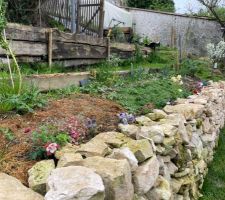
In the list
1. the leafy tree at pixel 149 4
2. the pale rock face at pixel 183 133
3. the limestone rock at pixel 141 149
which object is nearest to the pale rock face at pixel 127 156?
the limestone rock at pixel 141 149

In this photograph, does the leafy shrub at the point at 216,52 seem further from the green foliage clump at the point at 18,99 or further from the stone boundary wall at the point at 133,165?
the green foliage clump at the point at 18,99

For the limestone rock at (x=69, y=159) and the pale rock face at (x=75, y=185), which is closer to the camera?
the pale rock face at (x=75, y=185)

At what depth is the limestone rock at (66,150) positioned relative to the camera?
279cm

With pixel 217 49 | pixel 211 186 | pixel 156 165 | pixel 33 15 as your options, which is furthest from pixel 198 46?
pixel 156 165

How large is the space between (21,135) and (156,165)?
3.55ft

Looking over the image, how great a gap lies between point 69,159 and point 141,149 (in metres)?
0.67

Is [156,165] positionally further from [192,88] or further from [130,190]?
[192,88]

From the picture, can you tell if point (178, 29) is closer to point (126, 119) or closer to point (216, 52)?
point (216, 52)

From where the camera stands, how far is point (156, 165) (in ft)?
10.2

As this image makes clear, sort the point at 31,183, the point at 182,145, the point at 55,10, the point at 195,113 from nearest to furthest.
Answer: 1. the point at 31,183
2. the point at 182,145
3. the point at 195,113
4. the point at 55,10

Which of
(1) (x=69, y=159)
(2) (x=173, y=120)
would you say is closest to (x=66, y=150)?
(1) (x=69, y=159)

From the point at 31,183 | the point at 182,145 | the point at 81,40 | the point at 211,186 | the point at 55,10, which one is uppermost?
the point at 55,10

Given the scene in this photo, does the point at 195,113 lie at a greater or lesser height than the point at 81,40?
lesser

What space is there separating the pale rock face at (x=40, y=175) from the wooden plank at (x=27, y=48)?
3.61 meters
